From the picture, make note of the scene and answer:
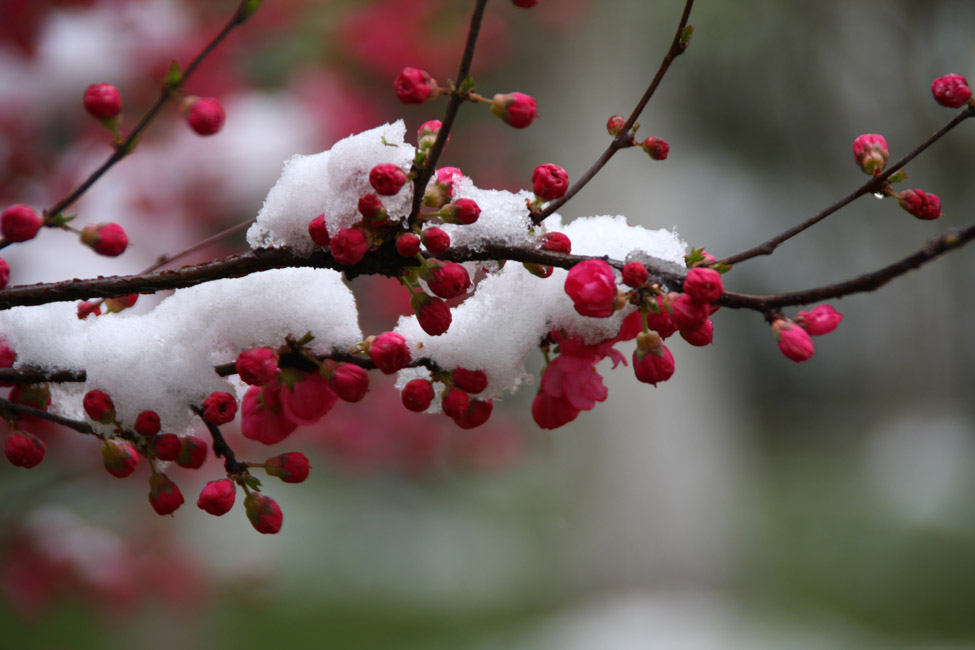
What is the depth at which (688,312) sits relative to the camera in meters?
0.38

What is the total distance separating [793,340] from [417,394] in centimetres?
22

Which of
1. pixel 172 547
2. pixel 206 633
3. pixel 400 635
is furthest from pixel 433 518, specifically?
pixel 172 547

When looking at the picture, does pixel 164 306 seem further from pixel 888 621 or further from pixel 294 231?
pixel 888 621

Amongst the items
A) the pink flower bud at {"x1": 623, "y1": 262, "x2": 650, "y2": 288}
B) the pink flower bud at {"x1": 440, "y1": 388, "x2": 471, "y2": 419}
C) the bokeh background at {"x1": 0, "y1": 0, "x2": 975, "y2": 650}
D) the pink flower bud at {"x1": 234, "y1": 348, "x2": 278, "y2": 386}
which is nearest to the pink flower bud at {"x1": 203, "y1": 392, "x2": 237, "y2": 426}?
the pink flower bud at {"x1": 234, "y1": 348, "x2": 278, "y2": 386}

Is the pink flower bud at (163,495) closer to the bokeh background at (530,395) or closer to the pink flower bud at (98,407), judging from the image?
the pink flower bud at (98,407)

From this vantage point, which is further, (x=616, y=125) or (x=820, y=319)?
(x=616, y=125)

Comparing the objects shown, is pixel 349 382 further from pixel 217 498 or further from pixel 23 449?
pixel 23 449

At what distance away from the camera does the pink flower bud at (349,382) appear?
44 centimetres

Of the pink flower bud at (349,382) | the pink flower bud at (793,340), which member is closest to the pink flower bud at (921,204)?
the pink flower bud at (793,340)

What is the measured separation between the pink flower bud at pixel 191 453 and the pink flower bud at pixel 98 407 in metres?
0.05

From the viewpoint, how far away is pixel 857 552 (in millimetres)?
5090

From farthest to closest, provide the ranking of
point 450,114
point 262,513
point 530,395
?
point 530,395, point 262,513, point 450,114

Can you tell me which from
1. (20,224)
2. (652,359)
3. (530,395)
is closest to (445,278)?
(652,359)

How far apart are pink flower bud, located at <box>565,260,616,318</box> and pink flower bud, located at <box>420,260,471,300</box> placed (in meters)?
0.06
